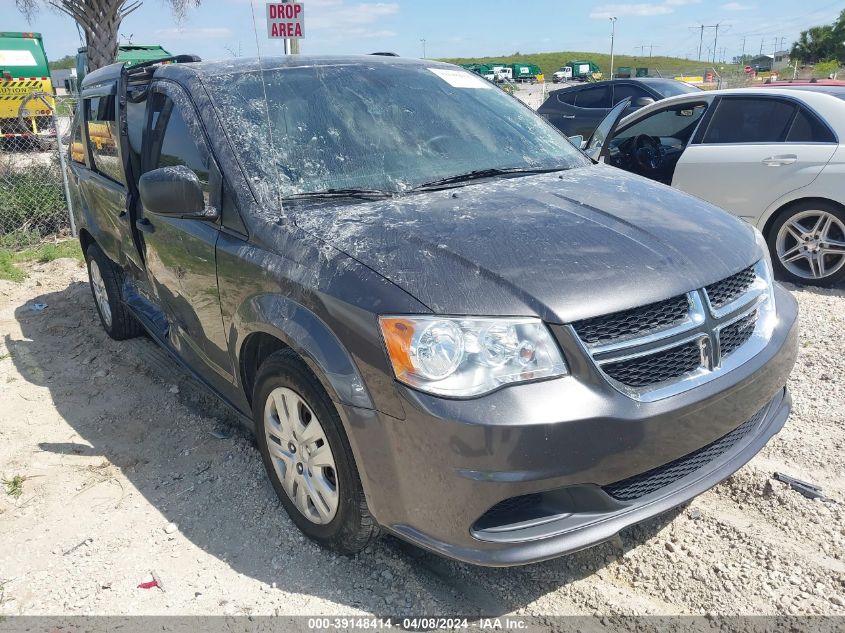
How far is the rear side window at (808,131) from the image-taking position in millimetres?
5523

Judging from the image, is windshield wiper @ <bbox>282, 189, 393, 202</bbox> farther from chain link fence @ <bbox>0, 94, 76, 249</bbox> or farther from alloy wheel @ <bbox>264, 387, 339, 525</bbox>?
chain link fence @ <bbox>0, 94, 76, 249</bbox>

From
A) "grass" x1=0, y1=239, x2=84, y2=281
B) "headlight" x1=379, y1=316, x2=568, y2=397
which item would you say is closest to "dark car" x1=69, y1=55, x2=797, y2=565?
"headlight" x1=379, y1=316, x2=568, y2=397

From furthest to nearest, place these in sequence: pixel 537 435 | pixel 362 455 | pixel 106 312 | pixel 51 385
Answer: pixel 106 312
pixel 51 385
pixel 362 455
pixel 537 435

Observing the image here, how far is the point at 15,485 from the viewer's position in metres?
3.34

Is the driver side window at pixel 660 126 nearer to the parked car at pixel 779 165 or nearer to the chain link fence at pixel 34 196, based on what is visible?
the parked car at pixel 779 165

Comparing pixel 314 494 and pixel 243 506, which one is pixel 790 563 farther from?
pixel 243 506

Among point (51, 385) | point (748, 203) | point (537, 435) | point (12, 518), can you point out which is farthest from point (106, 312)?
point (748, 203)

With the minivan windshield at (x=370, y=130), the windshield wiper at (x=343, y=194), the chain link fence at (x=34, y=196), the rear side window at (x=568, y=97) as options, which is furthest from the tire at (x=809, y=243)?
the chain link fence at (x=34, y=196)

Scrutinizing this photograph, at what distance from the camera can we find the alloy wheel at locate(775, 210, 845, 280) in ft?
18.0

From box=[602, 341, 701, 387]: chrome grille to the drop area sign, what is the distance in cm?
543

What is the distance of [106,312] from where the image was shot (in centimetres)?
517

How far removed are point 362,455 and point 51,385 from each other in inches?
129

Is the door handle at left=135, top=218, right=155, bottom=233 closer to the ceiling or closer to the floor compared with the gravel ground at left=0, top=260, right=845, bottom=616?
closer to the ceiling

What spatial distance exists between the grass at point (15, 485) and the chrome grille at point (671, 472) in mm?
2782
